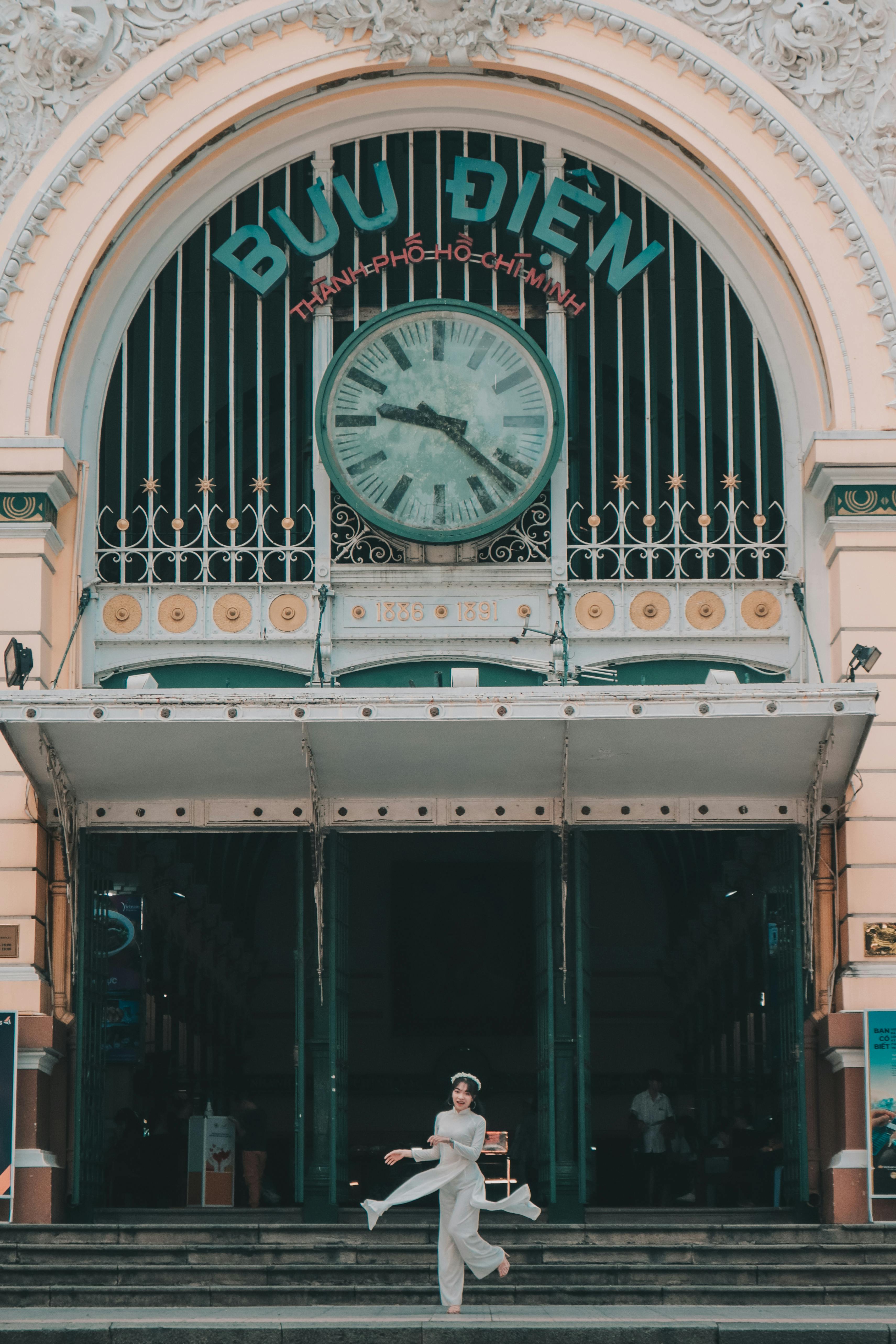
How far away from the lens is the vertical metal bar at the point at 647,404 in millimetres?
21109

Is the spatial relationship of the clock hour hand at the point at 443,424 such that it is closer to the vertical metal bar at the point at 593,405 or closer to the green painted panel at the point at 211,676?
the vertical metal bar at the point at 593,405

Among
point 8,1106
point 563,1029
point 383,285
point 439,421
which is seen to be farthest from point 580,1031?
point 383,285

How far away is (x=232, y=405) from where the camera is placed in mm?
21359

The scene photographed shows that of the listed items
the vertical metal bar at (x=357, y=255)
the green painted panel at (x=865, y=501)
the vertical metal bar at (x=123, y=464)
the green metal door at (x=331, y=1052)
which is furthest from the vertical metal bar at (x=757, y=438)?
the vertical metal bar at (x=123, y=464)

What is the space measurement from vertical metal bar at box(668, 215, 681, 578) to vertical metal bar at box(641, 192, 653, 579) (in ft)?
0.74

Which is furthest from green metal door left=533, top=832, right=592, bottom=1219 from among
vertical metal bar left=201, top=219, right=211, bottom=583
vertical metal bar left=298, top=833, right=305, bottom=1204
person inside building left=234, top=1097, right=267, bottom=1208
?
vertical metal bar left=201, top=219, right=211, bottom=583

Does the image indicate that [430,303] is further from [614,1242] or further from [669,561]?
[614,1242]

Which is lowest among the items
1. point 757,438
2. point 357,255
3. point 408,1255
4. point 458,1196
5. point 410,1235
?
point 408,1255

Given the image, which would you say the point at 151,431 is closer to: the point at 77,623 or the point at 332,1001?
the point at 77,623

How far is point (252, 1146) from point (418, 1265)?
7.69 m

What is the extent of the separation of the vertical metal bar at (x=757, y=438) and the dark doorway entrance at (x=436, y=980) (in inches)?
554

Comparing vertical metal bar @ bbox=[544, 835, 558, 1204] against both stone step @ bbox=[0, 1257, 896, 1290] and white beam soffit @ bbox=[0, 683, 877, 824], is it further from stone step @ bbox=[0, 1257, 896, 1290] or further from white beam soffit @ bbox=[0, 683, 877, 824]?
stone step @ bbox=[0, 1257, 896, 1290]

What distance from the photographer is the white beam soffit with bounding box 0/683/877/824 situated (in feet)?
60.7

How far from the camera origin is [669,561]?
69.2 ft
